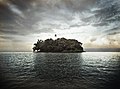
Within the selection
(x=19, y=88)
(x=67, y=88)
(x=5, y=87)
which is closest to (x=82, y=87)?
(x=67, y=88)

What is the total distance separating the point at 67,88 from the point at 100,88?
6268 millimetres

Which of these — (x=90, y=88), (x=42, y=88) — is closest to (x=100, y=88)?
(x=90, y=88)

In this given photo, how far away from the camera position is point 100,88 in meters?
20.8

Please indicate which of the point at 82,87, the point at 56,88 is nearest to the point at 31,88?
the point at 56,88

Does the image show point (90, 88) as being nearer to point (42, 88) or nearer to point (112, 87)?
point (112, 87)

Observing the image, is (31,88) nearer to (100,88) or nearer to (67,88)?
(67,88)

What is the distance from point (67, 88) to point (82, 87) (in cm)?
289

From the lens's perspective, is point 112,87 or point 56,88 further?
point 112,87

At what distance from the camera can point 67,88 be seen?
800 inches

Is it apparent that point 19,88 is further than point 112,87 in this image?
No

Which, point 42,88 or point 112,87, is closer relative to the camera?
point 42,88

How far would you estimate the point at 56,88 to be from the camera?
20.1 meters

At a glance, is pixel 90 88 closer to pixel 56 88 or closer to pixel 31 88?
pixel 56 88

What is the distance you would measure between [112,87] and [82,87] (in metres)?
6.01
